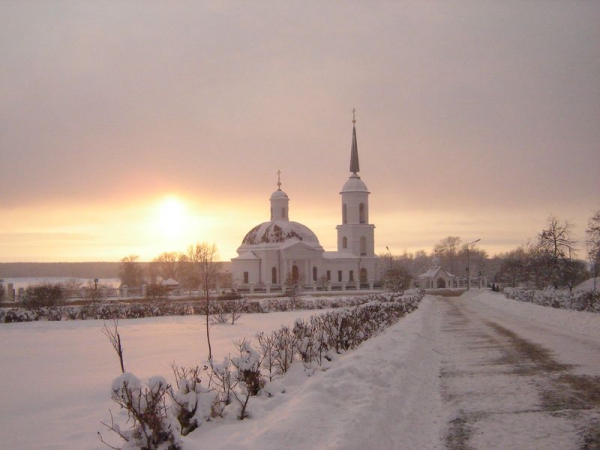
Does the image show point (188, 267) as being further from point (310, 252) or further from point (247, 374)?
point (247, 374)

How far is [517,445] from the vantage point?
6281mm

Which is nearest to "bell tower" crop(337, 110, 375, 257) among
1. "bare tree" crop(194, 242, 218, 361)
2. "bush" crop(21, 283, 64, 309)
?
"bare tree" crop(194, 242, 218, 361)

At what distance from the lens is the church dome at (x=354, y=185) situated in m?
70.4

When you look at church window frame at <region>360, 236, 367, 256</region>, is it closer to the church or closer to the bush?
the church

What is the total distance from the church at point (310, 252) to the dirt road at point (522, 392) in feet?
153

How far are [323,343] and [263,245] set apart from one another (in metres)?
54.1

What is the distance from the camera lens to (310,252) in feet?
215

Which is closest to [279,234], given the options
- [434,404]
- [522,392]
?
[522,392]

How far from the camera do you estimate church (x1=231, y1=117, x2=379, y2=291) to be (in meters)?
64.6

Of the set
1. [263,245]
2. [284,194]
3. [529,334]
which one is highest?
[284,194]

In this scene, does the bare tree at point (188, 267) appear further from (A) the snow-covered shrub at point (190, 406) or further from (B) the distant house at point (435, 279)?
(A) the snow-covered shrub at point (190, 406)

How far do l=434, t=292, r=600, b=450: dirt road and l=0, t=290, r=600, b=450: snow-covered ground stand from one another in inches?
10.3

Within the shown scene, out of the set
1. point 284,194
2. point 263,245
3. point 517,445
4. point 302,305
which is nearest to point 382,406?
point 517,445

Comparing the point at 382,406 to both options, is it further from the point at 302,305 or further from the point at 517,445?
the point at 302,305
